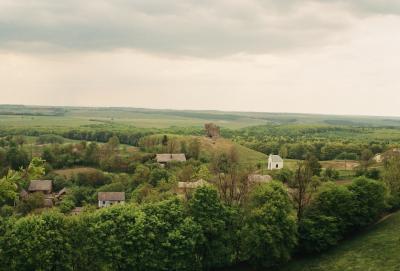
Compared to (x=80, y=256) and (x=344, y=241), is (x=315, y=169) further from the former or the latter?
(x=80, y=256)

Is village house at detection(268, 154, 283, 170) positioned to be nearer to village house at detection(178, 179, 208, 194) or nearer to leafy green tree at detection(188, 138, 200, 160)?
leafy green tree at detection(188, 138, 200, 160)

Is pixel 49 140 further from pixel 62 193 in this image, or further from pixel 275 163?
pixel 275 163

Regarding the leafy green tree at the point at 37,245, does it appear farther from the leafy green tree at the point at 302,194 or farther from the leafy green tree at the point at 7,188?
the leafy green tree at the point at 7,188

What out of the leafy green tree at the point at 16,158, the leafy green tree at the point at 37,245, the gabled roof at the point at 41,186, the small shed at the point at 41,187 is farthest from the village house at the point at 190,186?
the leafy green tree at the point at 16,158

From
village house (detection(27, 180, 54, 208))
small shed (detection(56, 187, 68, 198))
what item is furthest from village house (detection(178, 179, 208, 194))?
village house (detection(27, 180, 54, 208))

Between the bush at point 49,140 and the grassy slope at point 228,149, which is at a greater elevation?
the grassy slope at point 228,149

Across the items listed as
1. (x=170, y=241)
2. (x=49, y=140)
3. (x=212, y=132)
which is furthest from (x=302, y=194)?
(x=49, y=140)
